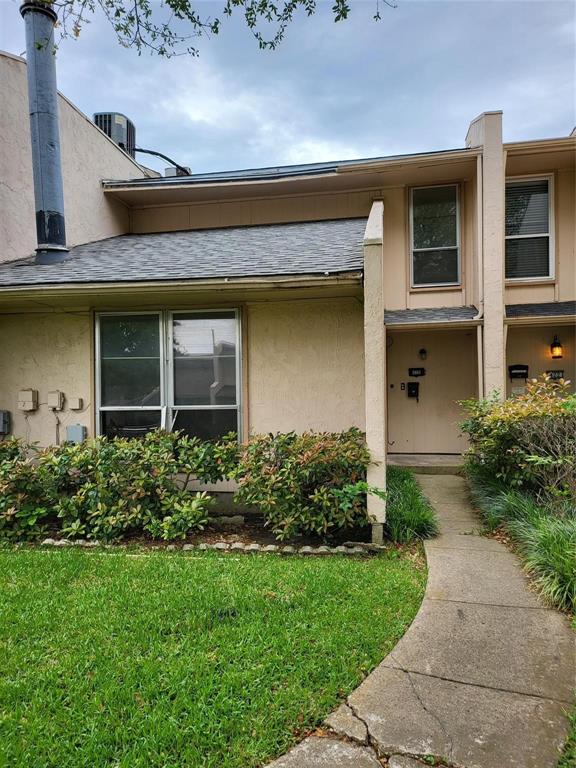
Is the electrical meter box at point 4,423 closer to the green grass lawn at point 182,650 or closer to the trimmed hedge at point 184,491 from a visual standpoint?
the trimmed hedge at point 184,491

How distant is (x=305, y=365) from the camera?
593cm

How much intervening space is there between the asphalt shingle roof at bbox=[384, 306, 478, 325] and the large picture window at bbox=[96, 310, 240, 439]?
130 inches

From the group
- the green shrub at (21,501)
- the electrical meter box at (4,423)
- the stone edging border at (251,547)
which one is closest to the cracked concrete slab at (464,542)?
the stone edging border at (251,547)

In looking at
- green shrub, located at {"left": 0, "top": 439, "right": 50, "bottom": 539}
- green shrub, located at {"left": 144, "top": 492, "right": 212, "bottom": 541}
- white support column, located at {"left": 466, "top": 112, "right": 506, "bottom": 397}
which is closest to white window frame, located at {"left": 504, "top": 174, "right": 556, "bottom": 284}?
white support column, located at {"left": 466, "top": 112, "right": 506, "bottom": 397}

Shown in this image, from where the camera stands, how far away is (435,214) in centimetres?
861

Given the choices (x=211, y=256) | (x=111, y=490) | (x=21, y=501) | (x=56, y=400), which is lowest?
(x=21, y=501)

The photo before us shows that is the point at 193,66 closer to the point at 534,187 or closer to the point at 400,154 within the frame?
the point at 400,154

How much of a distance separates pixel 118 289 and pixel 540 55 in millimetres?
7402

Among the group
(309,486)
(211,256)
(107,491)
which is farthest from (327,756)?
(211,256)

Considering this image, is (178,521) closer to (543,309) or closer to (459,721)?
(459,721)

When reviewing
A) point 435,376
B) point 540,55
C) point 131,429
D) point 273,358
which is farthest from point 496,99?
point 131,429

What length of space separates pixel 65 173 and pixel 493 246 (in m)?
7.52

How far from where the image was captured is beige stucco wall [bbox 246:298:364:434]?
5.82 meters

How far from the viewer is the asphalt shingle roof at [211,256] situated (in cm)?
551
